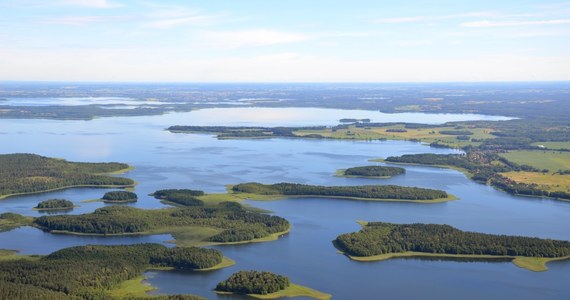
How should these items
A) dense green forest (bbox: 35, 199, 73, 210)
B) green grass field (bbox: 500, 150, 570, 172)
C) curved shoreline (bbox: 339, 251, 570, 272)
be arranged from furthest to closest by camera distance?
1. green grass field (bbox: 500, 150, 570, 172)
2. dense green forest (bbox: 35, 199, 73, 210)
3. curved shoreline (bbox: 339, 251, 570, 272)

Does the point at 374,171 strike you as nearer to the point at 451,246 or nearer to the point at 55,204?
the point at 451,246

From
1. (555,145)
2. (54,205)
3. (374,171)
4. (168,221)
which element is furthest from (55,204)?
(555,145)

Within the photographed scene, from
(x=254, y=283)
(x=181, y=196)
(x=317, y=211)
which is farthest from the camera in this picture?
(x=181, y=196)

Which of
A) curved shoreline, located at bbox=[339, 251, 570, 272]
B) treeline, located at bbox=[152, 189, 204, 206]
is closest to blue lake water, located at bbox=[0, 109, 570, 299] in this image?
curved shoreline, located at bbox=[339, 251, 570, 272]

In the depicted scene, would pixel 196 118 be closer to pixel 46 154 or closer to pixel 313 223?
pixel 46 154

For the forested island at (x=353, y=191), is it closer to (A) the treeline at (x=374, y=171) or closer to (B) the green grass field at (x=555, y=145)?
(A) the treeline at (x=374, y=171)

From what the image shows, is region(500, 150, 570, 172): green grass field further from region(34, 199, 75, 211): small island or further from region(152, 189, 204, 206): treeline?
region(34, 199, 75, 211): small island
